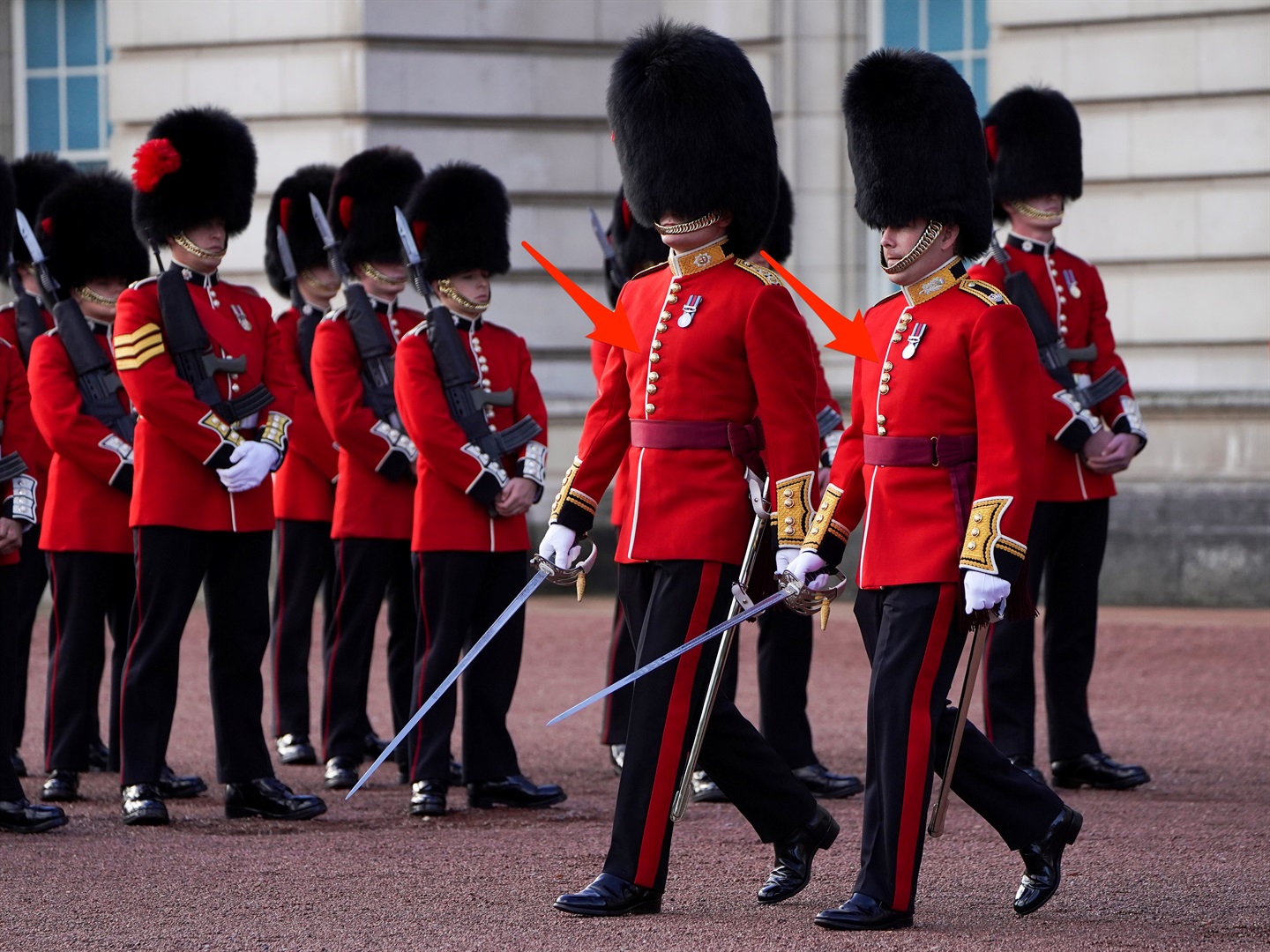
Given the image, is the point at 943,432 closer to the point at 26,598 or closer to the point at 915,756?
the point at 915,756

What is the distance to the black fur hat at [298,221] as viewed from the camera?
24.6 ft

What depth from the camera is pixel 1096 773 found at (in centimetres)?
591

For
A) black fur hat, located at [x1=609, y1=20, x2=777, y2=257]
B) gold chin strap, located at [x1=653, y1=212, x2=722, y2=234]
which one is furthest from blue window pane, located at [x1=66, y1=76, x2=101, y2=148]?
gold chin strap, located at [x1=653, y1=212, x2=722, y2=234]

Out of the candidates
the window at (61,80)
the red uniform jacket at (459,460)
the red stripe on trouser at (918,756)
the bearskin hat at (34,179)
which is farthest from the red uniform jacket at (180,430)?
the window at (61,80)

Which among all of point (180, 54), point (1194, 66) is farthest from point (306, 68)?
point (1194, 66)

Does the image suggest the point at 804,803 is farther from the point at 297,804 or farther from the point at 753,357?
the point at 297,804

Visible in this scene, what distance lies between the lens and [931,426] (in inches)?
164

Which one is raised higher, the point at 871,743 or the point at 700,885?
the point at 871,743

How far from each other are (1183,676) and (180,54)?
643 cm

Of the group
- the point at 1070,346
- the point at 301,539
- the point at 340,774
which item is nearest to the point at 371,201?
the point at 301,539

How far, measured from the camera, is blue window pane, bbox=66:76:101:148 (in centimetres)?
1266

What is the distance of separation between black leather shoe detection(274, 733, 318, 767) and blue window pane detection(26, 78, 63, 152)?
6967 millimetres

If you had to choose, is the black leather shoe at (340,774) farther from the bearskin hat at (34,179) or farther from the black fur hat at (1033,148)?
the black fur hat at (1033,148)

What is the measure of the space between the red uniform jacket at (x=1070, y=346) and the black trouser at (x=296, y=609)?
90.0 inches
